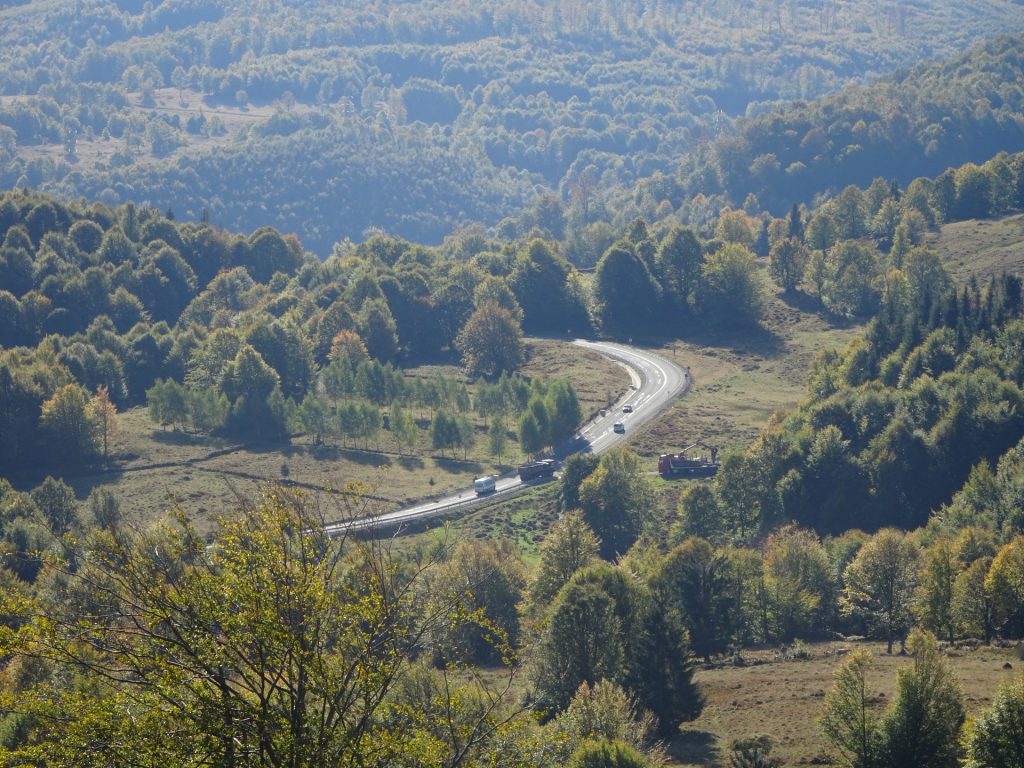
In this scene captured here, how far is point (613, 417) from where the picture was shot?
13600 cm

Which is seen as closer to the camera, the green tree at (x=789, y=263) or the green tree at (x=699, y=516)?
the green tree at (x=699, y=516)

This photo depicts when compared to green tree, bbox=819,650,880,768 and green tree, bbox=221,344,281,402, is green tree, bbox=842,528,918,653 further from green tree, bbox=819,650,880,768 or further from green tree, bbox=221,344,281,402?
green tree, bbox=221,344,281,402

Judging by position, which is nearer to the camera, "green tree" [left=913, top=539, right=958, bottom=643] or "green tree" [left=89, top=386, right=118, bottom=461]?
"green tree" [left=913, top=539, right=958, bottom=643]

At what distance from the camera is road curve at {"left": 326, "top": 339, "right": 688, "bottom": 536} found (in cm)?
11150

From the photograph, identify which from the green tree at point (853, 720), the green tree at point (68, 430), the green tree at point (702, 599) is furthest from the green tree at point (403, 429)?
the green tree at point (853, 720)

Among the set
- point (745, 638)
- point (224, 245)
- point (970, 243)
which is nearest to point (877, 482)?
point (745, 638)

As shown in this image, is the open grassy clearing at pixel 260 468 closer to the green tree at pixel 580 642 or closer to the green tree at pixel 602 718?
the green tree at pixel 580 642

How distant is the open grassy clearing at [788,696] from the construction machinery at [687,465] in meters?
52.0

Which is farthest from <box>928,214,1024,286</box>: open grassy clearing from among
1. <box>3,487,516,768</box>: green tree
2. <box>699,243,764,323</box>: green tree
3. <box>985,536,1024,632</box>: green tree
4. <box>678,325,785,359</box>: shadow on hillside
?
<box>3,487,516,768</box>: green tree

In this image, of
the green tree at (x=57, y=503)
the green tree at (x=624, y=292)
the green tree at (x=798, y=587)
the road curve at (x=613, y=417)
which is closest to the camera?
the green tree at (x=798, y=587)

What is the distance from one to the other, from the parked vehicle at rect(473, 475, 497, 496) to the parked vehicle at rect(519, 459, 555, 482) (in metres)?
4.37

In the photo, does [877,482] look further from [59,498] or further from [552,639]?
[59,498]

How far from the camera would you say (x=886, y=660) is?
60188mm

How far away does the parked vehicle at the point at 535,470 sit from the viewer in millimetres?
121812
